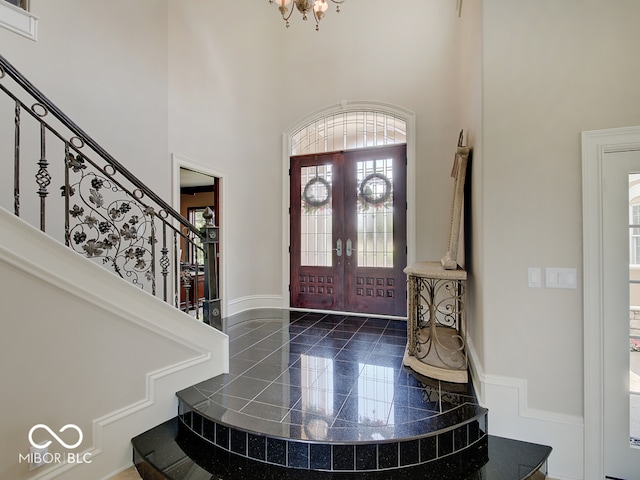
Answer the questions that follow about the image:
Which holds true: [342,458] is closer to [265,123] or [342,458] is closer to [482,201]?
[482,201]

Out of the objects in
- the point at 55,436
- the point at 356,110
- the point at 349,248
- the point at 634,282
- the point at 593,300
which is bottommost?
the point at 55,436

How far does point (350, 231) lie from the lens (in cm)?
475

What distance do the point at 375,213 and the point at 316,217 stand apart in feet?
3.11

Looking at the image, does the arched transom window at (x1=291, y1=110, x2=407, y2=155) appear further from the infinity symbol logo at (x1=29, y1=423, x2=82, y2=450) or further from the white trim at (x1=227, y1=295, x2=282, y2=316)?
the infinity symbol logo at (x1=29, y1=423, x2=82, y2=450)

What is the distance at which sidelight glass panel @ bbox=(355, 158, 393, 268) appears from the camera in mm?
4574

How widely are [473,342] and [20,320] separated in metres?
3.15

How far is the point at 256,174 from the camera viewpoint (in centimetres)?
502

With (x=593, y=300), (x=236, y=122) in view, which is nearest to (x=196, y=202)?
(x=236, y=122)

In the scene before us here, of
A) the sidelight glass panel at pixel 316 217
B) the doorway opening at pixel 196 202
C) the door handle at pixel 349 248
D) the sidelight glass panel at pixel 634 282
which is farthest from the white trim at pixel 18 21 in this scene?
the sidelight glass panel at pixel 634 282

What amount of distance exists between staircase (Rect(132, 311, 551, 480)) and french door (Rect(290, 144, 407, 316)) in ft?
6.30

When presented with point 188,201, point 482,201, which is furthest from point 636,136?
point 188,201

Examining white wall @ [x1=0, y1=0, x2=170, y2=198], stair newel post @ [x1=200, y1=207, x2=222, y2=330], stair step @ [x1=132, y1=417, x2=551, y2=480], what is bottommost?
stair step @ [x1=132, y1=417, x2=551, y2=480]

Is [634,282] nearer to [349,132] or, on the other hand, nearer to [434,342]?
[434,342]
